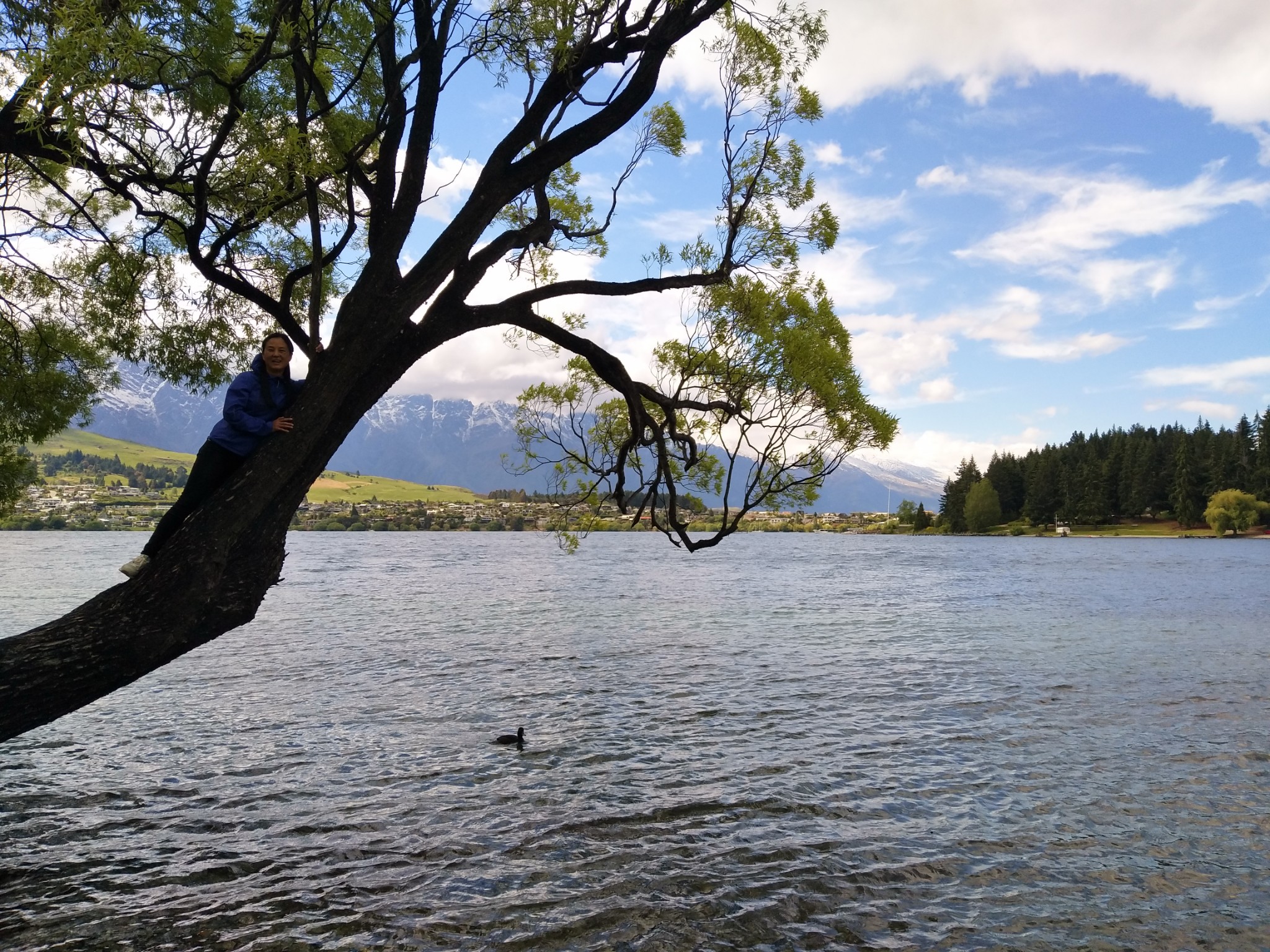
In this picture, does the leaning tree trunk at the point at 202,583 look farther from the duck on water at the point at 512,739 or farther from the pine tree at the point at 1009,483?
the pine tree at the point at 1009,483

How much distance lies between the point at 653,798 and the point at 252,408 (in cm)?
865

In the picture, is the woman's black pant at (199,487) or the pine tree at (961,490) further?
the pine tree at (961,490)

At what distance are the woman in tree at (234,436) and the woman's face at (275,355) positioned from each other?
0.01 metres

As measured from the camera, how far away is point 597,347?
10281 millimetres

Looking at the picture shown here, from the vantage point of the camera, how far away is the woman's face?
9102 mm

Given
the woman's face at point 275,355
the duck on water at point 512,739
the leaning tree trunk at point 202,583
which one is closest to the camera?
the leaning tree trunk at point 202,583

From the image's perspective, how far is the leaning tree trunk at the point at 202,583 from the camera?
307 inches

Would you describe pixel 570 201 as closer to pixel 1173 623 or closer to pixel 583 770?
pixel 583 770

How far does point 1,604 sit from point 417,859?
4311 cm

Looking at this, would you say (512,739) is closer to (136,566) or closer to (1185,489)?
(136,566)

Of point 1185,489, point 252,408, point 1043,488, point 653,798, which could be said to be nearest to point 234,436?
point 252,408

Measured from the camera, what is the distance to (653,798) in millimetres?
13289

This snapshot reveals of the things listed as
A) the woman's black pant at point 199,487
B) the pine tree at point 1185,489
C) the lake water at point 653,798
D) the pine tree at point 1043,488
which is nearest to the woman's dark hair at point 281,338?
the woman's black pant at point 199,487

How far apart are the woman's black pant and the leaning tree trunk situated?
44 cm
